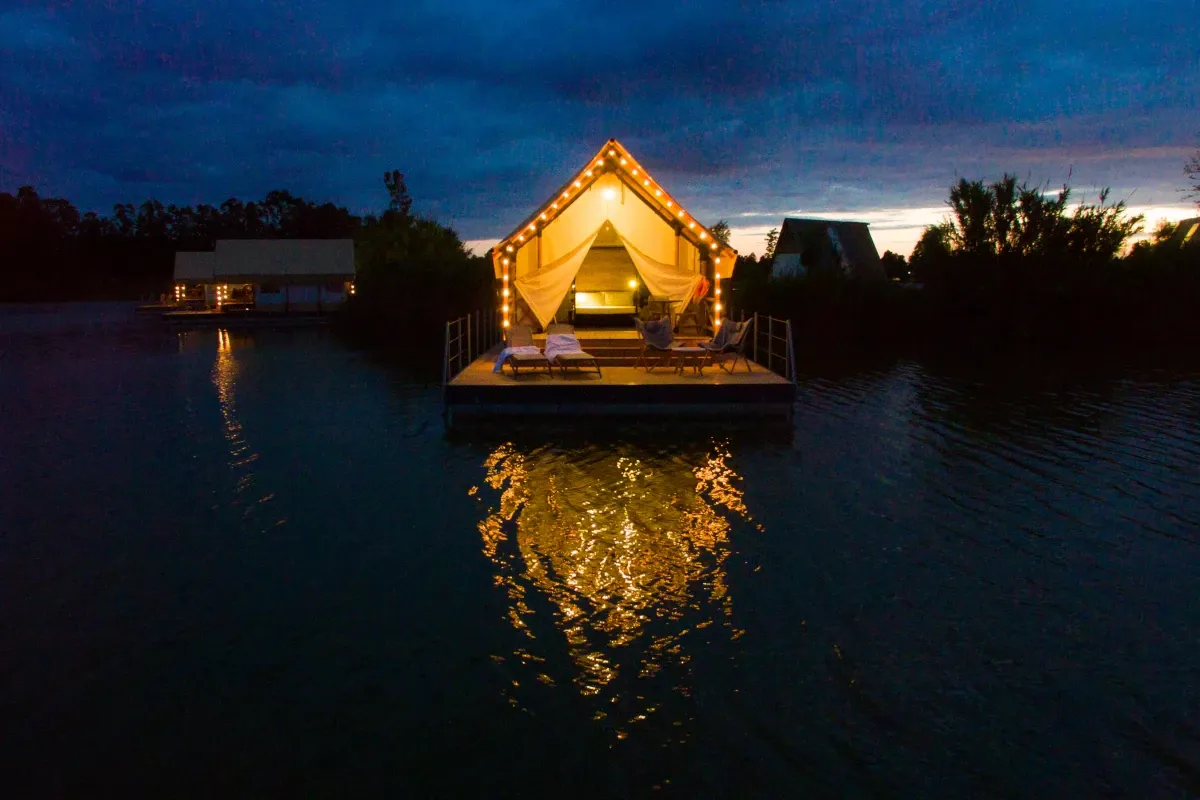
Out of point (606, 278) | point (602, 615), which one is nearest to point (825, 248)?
point (606, 278)

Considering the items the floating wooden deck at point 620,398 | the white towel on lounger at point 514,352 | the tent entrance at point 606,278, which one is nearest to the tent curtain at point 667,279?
the white towel on lounger at point 514,352

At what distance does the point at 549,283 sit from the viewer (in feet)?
63.3

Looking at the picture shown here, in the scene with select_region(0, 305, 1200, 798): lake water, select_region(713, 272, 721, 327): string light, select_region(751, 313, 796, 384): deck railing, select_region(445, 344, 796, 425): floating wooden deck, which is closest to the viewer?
select_region(0, 305, 1200, 798): lake water

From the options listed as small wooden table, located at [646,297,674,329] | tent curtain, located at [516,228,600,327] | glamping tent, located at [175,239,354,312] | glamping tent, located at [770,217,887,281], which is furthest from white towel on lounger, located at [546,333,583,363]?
glamping tent, located at [175,239,354,312]

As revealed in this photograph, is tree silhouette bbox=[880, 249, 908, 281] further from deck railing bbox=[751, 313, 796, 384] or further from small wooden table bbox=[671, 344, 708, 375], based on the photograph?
small wooden table bbox=[671, 344, 708, 375]

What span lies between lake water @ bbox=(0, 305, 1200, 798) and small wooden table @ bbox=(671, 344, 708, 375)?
2873 mm

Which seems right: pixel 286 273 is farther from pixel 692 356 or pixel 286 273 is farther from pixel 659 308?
pixel 692 356

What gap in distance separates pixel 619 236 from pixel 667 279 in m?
2.38

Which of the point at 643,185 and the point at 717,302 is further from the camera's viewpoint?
the point at 717,302

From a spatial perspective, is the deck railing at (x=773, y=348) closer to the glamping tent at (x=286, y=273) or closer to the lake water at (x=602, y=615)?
the lake water at (x=602, y=615)

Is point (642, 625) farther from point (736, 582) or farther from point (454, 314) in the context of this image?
point (454, 314)

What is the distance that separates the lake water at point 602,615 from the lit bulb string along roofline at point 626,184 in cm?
748

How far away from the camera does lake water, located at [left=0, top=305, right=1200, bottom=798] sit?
492 centimetres

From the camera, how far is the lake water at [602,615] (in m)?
4.92
